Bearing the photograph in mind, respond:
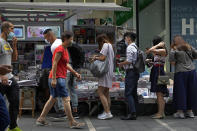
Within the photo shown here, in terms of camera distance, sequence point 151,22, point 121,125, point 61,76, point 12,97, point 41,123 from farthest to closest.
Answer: point 151,22 < point 121,125 < point 41,123 < point 61,76 < point 12,97

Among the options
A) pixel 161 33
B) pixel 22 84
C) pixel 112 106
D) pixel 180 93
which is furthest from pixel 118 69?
pixel 161 33

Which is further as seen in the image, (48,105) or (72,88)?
(72,88)

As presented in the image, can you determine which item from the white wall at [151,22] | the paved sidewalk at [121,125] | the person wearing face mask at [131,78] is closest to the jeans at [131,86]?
the person wearing face mask at [131,78]

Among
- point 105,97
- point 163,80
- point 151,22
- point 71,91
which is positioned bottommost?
point 105,97

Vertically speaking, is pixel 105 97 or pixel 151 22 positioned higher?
pixel 151 22

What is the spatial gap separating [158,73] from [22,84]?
8.97ft

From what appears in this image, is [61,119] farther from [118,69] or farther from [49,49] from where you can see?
[118,69]

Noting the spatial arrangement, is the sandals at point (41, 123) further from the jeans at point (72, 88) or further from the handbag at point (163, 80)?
the handbag at point (163, 80)

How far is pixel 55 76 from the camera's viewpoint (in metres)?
6.45

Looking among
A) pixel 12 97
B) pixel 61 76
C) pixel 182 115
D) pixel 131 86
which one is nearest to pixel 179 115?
pixel 182 115

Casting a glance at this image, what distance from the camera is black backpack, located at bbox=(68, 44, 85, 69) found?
25.4ft

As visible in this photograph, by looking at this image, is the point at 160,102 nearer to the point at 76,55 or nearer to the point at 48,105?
the point at 76,55

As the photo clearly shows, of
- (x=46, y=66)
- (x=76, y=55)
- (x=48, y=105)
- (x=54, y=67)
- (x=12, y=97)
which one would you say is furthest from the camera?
(x=76, y=55)

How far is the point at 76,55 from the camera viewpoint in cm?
778
